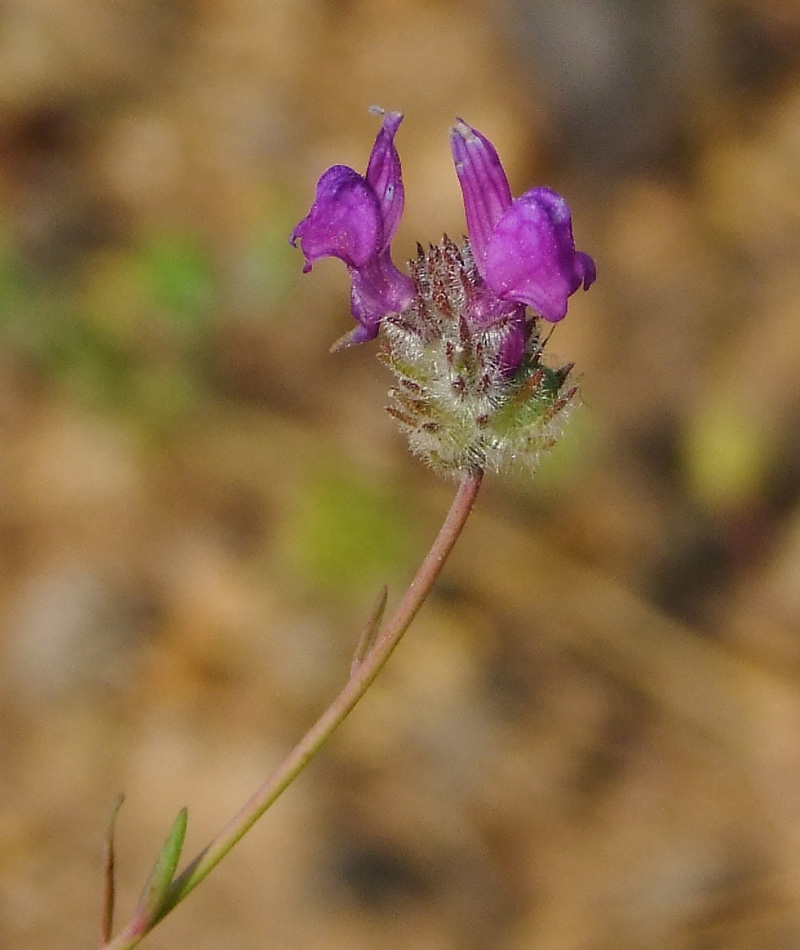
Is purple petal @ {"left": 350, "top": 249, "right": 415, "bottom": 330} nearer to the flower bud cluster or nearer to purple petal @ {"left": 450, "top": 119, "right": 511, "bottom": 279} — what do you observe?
the flower bud cluster

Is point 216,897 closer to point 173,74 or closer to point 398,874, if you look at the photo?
point 398,874

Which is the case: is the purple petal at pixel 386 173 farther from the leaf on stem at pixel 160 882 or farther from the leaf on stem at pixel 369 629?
the leaf on stem at pixel 160 882

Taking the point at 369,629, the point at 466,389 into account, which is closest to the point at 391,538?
the point at 369,629

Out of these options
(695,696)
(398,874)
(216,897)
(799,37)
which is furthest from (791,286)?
(216,897)

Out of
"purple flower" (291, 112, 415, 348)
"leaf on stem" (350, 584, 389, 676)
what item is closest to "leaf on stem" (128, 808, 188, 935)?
"leaf on stem" (350, 584, 389, 676)

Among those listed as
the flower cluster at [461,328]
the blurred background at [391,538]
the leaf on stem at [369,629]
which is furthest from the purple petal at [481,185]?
the blurred background at [391,538]

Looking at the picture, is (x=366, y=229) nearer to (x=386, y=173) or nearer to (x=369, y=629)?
(x=386, y=173)
